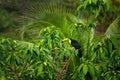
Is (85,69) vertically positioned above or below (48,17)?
below

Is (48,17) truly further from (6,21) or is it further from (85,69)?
(6,21)

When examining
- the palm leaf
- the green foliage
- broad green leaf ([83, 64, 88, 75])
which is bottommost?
broad green leaf ([83, 64, 88, 75])

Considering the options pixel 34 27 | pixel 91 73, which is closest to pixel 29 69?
pixel 91 73

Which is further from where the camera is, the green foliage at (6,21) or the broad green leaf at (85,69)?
the green foliage at (6,21)

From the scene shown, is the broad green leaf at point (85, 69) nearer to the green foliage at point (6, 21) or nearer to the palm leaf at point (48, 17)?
the palm leaf at point (48, 17)

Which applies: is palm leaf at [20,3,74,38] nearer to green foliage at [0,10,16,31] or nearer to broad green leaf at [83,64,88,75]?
broad green leaf at [83,64,88,75]

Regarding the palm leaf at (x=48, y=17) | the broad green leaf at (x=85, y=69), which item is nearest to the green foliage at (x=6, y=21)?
the palm leaf at (x=48, y=17)

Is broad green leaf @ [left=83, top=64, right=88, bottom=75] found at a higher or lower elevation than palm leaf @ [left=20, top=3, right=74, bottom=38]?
lower

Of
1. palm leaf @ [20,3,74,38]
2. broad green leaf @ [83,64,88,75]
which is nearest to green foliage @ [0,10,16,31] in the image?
palm leaf @ [20,3,74,38]

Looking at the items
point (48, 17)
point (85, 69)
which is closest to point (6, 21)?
point (48, 17)

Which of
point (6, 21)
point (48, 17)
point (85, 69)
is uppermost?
point (6, 21)

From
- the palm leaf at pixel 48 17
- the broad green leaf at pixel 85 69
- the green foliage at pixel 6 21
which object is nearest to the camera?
the broad green leaf at pixel 85 69

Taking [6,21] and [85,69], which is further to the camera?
[6,21]

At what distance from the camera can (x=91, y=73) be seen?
3742 mm
